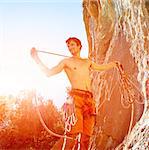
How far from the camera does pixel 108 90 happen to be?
8.82 feet

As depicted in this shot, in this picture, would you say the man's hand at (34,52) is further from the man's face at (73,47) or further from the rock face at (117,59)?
the rock face at (117,59)

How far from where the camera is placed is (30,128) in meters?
2.58

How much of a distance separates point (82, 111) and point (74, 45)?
1.17ft

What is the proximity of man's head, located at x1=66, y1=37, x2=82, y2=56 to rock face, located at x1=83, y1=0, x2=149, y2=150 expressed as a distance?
12 centimetres

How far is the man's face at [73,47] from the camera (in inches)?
102

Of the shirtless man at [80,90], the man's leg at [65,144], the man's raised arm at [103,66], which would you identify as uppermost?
the man's raised arm at [103,66]

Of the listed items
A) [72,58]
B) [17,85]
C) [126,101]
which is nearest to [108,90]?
[126,101]

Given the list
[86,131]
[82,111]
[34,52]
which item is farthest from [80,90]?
[34,52]

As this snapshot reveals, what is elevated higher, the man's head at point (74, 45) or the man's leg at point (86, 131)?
the man's head at point (74, 45)

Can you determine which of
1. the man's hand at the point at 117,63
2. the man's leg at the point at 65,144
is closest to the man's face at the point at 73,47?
the man's hand at the point at 117,63

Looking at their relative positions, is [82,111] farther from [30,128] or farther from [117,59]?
[117,59]

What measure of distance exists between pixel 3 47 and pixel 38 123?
1.50 feet

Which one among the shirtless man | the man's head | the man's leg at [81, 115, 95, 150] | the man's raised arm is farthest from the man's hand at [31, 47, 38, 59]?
the man's leg at [81, 115, 95, 150]

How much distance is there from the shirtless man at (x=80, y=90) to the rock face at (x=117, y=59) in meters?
0.07
